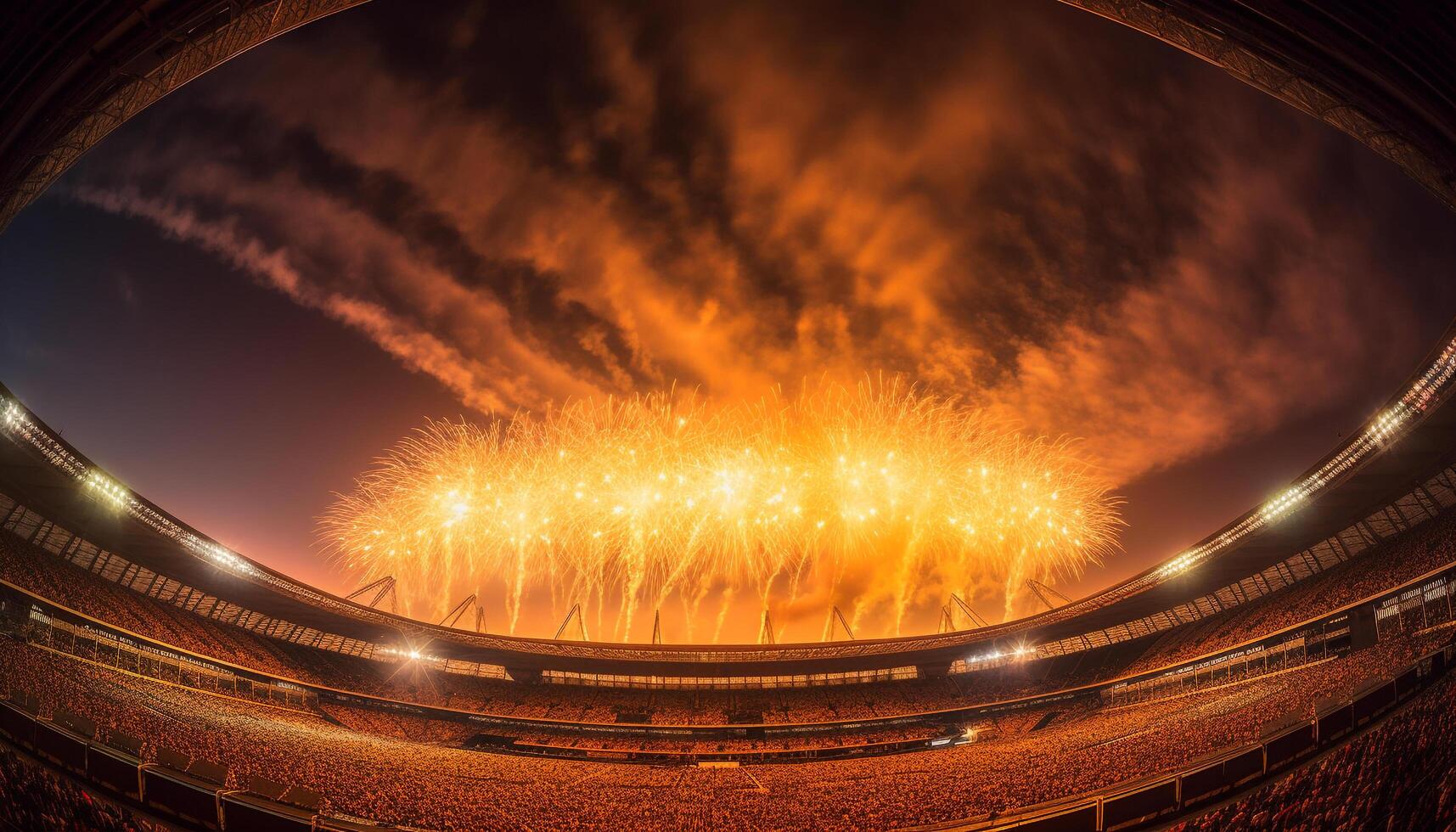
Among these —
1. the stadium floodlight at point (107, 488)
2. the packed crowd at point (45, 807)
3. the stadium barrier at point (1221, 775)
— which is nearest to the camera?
the packed crowd at point (45, 807)

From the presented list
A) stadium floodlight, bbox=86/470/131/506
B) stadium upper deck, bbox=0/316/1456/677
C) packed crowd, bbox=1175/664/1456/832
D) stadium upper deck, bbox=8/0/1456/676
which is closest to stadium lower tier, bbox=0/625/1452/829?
packed crowd, bbox=1175/664/1456/832

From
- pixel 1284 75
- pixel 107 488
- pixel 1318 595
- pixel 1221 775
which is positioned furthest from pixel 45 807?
pixel 1318 595

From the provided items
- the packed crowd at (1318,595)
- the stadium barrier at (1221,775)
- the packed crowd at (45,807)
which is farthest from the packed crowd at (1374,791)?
the packed crowd at (45,807)

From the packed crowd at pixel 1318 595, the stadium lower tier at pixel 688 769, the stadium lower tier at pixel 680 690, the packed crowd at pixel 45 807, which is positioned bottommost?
Result: the packed crowd at pixel 45 807

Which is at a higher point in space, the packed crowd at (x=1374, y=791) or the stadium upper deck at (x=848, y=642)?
the stadium upper deck at (x=848, y=642)

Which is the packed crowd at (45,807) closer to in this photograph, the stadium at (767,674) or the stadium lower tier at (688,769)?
the stadium at (767,674)

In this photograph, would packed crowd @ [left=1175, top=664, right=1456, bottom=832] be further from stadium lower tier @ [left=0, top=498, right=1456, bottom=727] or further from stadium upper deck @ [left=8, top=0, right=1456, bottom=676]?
stadium lower tier @ [left=0, top=498, right=1456, bottom=727]

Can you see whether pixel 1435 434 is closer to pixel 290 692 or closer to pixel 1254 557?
pixel 1254 557
